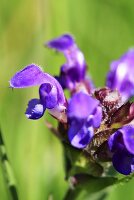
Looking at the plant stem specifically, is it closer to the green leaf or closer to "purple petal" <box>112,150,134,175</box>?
the green leaf

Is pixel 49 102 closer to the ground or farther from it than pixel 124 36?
closer to the ground

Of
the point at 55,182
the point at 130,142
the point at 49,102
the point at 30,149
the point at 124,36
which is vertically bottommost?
the point at 55,182

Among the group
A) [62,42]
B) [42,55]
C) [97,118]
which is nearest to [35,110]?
[97,118]

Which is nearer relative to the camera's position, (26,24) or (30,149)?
(30,149)

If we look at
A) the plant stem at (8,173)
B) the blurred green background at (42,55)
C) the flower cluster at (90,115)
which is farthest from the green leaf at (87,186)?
the blurred green background at (42,55)

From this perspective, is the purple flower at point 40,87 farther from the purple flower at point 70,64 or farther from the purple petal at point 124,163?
the purple flower at point 70,64

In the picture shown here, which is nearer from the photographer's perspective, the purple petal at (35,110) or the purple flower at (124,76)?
the purple petal at (35,110)

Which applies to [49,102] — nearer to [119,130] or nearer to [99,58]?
[119,130]

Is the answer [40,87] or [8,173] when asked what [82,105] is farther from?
[8,173]

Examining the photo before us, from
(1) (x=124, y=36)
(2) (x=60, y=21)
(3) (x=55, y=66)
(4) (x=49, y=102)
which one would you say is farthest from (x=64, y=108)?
(1) (x=124, y=36)
